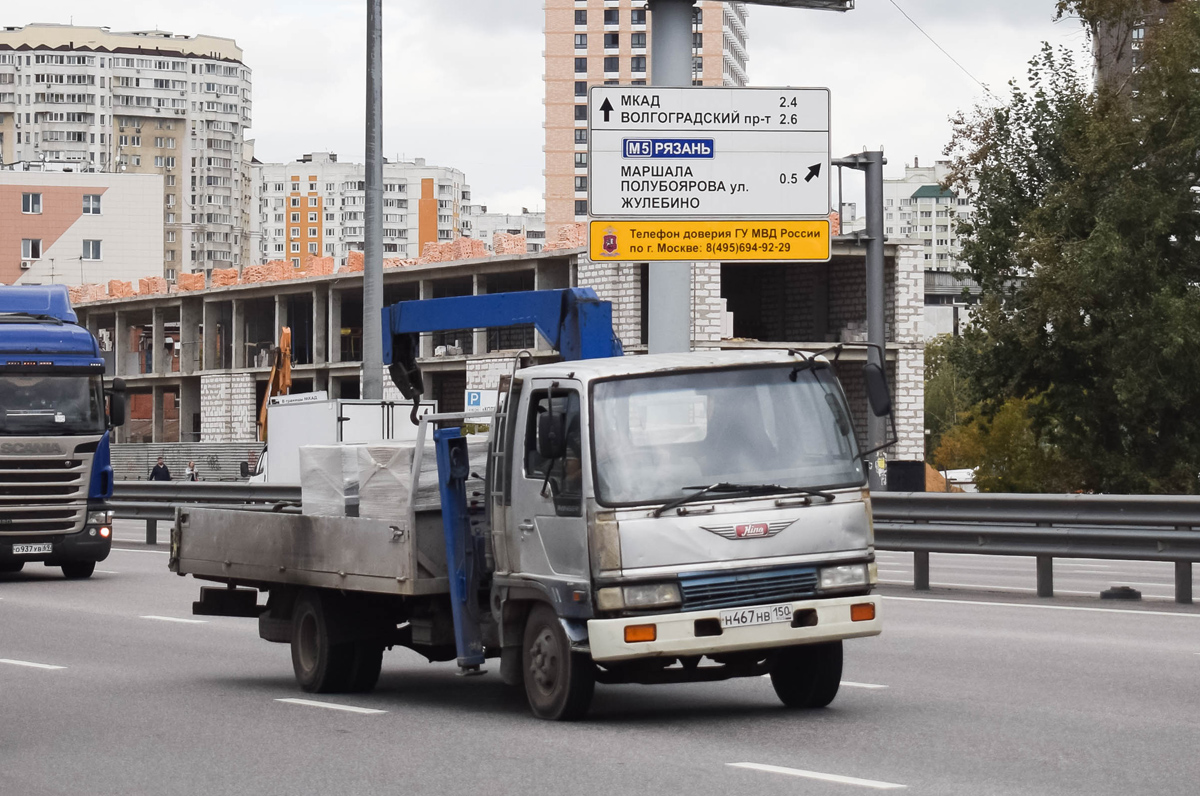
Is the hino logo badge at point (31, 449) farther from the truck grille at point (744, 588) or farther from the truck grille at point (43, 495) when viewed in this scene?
the truck grille at point (744, 588)

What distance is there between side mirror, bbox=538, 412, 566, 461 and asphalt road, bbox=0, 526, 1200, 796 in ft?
4.46

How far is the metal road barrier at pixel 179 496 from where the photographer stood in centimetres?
2717

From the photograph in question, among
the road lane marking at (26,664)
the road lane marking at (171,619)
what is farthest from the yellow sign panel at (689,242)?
the road lane marking at (26,664)

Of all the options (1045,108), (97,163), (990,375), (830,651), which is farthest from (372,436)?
(97,163)

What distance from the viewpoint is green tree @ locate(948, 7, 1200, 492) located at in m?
38.0

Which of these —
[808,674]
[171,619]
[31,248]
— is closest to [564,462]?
[808,674]

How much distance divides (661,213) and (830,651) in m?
10.6

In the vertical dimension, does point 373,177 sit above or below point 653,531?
above

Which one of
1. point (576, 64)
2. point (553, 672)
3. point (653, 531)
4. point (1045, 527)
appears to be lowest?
point (553, 672)

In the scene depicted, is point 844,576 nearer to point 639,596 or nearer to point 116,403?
point 639,596

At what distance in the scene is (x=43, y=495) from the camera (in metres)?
21.8

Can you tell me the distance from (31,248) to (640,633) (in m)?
122

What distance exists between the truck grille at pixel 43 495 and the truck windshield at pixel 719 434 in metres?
13.8

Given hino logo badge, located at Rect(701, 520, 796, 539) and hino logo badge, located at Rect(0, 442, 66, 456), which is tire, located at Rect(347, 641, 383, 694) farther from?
hino logo badge, located at Rect(0, 442, 66, 456)
